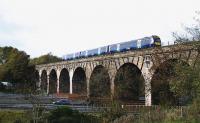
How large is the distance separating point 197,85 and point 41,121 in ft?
40.9

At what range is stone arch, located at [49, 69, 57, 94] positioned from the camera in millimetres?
89162

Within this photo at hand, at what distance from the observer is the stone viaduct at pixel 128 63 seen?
1307 inches

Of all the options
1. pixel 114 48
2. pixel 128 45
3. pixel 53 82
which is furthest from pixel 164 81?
pixel 53 82

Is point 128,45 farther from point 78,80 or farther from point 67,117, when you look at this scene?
point 67,117

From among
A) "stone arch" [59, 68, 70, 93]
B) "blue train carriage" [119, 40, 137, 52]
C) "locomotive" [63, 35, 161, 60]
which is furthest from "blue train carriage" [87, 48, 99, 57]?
"stone arch" [59, 68, 70, 93]

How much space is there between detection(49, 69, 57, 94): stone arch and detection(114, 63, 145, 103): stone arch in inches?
1355

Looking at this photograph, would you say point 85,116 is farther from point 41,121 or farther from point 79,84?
point 79,84

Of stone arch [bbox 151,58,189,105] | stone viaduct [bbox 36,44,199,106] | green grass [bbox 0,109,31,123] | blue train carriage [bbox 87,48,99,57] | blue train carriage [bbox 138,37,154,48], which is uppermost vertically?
blue train carriage [bbox 87,48,99,57]

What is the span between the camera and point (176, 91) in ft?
85.8

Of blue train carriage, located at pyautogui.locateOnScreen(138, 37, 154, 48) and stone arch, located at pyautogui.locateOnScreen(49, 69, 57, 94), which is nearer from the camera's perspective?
blue train carriage, located at pyautogui.locateOnScreen(138, 37, 154, 48)

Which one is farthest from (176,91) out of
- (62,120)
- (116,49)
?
(116,49)

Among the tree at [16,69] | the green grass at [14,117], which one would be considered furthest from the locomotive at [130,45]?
the tree at [16,69]

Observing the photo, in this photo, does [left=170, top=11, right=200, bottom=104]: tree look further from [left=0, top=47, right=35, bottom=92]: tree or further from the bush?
[left=0, top=47, right=35, bottom=92]: tree

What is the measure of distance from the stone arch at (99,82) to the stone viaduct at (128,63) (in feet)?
0.91
